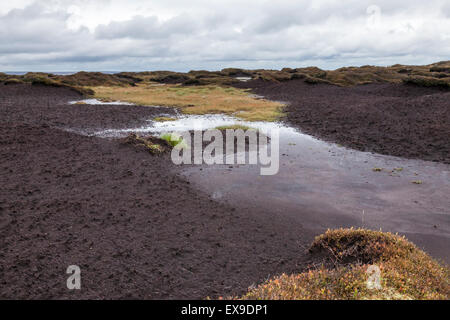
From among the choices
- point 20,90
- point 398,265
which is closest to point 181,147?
point 398,265

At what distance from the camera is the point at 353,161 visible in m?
16.9

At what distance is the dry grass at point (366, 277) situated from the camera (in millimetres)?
5355

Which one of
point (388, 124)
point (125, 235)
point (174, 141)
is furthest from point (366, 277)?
point (388, 124)

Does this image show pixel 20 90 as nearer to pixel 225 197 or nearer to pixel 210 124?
pixel 210 124

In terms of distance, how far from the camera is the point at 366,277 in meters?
5.77

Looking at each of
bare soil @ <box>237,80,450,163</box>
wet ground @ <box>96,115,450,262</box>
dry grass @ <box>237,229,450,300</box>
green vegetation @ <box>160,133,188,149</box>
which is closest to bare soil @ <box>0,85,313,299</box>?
wet ground @ <box>96,115,450,262</box>

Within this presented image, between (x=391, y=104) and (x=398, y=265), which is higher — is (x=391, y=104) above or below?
above

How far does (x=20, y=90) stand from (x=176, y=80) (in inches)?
1896

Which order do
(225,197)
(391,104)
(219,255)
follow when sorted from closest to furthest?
(219,255) < (225,197) < (391,104)

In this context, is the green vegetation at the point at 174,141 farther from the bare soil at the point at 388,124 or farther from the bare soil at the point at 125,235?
the bare soil at the point at 388,124

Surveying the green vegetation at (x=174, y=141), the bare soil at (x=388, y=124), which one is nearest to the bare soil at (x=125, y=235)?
the green vegetation at (x=174, y=141)

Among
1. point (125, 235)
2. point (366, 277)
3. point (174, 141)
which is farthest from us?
point (174, 141)

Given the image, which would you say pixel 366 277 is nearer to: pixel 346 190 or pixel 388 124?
pixel 346 190

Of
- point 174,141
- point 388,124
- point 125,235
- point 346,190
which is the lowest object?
point 125,235
